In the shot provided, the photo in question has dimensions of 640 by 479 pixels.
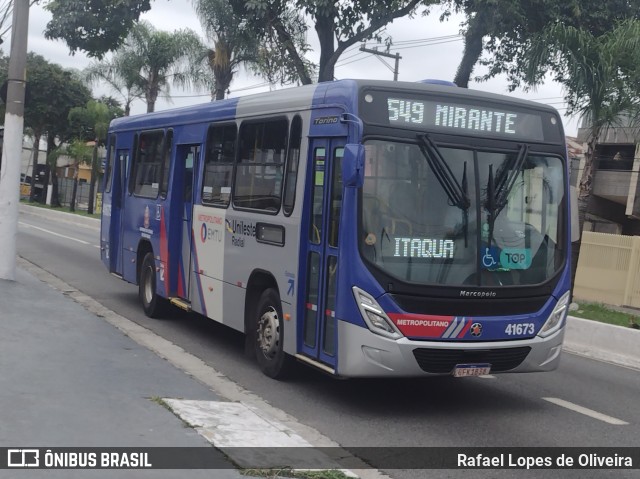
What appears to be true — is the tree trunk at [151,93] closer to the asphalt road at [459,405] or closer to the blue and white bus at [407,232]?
the asphalt road at [459,405]

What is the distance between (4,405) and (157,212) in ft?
21.8

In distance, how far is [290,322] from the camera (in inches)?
356

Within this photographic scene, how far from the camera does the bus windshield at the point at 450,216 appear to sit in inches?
316

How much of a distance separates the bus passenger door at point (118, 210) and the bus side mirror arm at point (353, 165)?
814 centimetres

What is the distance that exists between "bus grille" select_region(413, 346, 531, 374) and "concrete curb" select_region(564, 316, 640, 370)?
477 centimetres

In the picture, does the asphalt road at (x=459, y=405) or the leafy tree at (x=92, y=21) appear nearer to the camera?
the asphalt road at (x=459, y=405)

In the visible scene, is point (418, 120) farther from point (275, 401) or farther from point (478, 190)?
point (275, 401)

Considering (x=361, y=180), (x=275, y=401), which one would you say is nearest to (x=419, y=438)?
(x=275, y=401)

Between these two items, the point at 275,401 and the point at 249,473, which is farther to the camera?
the point at 275,401

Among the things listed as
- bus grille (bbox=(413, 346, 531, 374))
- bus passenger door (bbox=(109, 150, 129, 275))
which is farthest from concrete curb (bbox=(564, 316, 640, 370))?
bus passenger door (bbox=(109, 150, 129, 275))

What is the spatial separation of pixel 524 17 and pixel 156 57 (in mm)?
25975

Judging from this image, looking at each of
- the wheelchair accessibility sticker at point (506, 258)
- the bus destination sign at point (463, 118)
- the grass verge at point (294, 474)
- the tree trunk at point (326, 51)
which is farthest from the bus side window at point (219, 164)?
the tree trunk at point (326, 51)

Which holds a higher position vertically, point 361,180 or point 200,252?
point 361,180

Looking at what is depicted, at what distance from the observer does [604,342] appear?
519 inches
